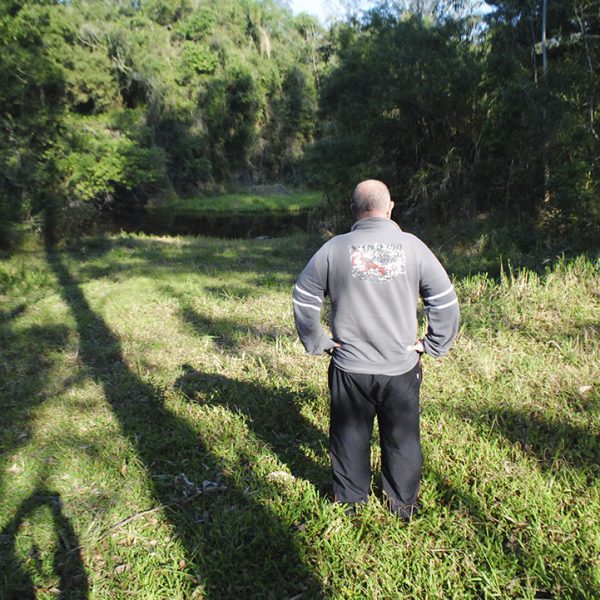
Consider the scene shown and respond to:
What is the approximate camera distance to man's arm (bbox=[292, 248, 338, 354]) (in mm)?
2674

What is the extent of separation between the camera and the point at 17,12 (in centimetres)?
1572

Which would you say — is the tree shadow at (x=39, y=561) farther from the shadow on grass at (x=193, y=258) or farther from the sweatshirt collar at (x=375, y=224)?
the shadow on grass at (x=193, y=258)

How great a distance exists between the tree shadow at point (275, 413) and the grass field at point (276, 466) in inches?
0.8

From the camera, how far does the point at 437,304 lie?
8.75 feet

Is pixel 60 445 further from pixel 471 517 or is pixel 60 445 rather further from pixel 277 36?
pixel 277 36

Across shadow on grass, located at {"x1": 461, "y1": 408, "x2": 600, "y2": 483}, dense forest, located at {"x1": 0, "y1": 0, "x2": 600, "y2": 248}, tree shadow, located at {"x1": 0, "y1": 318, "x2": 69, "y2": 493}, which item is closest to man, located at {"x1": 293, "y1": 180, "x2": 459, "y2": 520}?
shadow on grass, located at {"x1": 461, "y1": 408, "x2": 600, "y2": 483}

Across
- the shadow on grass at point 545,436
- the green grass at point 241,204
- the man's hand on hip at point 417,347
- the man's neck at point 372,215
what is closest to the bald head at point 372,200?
the man's neck at point 372,215

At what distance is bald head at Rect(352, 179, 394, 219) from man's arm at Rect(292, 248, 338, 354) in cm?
32

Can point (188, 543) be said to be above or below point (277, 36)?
below

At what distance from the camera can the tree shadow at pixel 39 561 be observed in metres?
2.69

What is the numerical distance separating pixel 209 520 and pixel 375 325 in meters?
1.74

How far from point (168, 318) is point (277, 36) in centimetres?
3897

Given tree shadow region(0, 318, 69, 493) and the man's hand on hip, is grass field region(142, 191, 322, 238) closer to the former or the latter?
tree shadow region(0, 318, 69, 493)

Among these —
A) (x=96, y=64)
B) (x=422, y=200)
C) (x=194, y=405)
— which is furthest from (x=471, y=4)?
(x=96, y=64)
